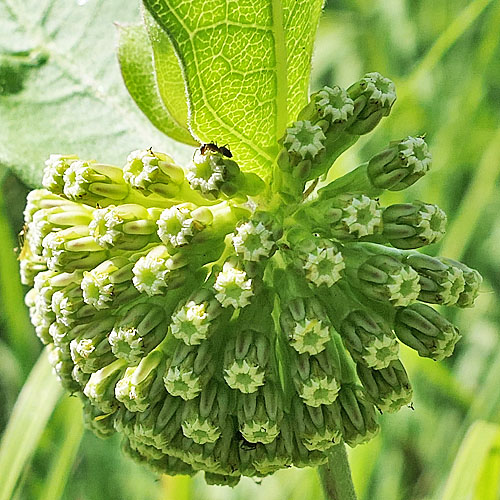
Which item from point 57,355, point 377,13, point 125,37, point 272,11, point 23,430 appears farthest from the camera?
point 377,13

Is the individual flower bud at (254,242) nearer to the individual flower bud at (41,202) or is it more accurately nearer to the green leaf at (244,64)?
the green leaf at (244,64)

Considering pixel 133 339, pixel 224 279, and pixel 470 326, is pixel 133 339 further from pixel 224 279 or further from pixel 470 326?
pixel 470 326

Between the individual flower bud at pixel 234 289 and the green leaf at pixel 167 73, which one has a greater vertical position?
the green leaf at pixel 167 73

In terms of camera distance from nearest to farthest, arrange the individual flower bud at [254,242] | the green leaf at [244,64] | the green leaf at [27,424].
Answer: the green leaf at [244,64] < the individual flower bud at [254,242] < the green leaf at [27,424]

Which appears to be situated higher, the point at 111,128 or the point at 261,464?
the point at 111,128

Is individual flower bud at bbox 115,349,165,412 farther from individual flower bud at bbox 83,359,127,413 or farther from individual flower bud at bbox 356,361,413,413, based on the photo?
individual flower bud at bbox 356,361,413,413

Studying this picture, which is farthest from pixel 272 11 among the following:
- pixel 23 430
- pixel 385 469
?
pixel 385 469

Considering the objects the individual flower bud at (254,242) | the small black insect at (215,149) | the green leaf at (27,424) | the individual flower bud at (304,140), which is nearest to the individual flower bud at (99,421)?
the individual flower bud at (254,242)
